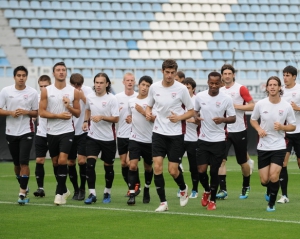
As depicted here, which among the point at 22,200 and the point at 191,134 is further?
the point at 191,134

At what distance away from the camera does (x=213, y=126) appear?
11.5m

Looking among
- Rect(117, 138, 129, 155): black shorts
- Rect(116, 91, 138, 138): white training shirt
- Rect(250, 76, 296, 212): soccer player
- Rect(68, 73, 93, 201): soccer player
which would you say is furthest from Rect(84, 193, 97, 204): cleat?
Rect(250, 76, 296, 212): soccer player

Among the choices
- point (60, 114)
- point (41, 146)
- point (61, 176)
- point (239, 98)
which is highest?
point (239, 98)

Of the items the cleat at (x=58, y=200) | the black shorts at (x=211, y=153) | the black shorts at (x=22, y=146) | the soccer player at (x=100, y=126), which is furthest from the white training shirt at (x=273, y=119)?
the black shorts at (x=22, y=146)

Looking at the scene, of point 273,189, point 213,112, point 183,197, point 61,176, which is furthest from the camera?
point 61,176

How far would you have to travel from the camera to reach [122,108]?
14.1 metres

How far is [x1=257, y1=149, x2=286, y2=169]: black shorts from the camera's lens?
1104 centimetres

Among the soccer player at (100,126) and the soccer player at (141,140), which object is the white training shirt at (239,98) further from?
the soccer player at (100,126)

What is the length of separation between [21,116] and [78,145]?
135 cm

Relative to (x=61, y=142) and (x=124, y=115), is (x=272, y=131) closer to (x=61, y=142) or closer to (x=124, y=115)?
(x=61, y=142)

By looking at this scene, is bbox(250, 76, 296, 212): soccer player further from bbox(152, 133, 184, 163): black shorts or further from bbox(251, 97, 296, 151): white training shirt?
bbox(152, 133, 184, 163): black shorts

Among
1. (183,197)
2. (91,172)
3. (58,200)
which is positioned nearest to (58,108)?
(91,172)

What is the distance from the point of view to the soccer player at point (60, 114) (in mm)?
11742

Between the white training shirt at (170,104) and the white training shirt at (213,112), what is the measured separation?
41 cm
